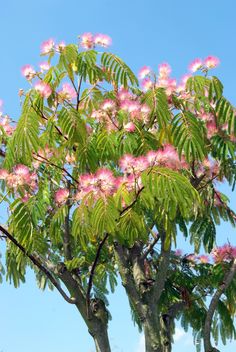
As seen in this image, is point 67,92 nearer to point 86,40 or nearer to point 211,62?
point 86,40

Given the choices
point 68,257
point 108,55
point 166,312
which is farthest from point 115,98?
point 166,312

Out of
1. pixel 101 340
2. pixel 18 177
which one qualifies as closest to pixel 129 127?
pixel 18 177

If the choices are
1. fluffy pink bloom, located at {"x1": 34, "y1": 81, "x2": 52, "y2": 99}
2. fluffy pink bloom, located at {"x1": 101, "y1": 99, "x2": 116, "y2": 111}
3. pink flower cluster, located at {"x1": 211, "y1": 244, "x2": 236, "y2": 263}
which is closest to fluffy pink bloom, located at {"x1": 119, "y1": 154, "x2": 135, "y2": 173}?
fluffy pink bloom, located at {"x1": 101, "y1": 99, "x2": 116, "y2": 111}

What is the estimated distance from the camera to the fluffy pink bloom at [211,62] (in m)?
8.22

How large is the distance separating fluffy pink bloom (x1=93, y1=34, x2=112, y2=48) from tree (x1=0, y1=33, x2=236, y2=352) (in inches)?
0.5

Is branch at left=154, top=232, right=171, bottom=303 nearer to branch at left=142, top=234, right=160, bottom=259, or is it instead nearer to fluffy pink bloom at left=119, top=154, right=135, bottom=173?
branch at left=142, top=234, right=160, bottom=259

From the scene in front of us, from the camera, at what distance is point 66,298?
8164mm

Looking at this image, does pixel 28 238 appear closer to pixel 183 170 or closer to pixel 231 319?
pixel 183 170

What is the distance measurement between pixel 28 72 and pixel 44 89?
528mm

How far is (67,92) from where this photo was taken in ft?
27.1

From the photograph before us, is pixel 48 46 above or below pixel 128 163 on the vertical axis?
above

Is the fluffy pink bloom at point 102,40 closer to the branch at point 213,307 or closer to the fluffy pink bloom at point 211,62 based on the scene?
the fluffy pink bloom at point 211,62

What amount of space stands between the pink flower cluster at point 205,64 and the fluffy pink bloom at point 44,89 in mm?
1879

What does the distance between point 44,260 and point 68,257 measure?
0.33 m
